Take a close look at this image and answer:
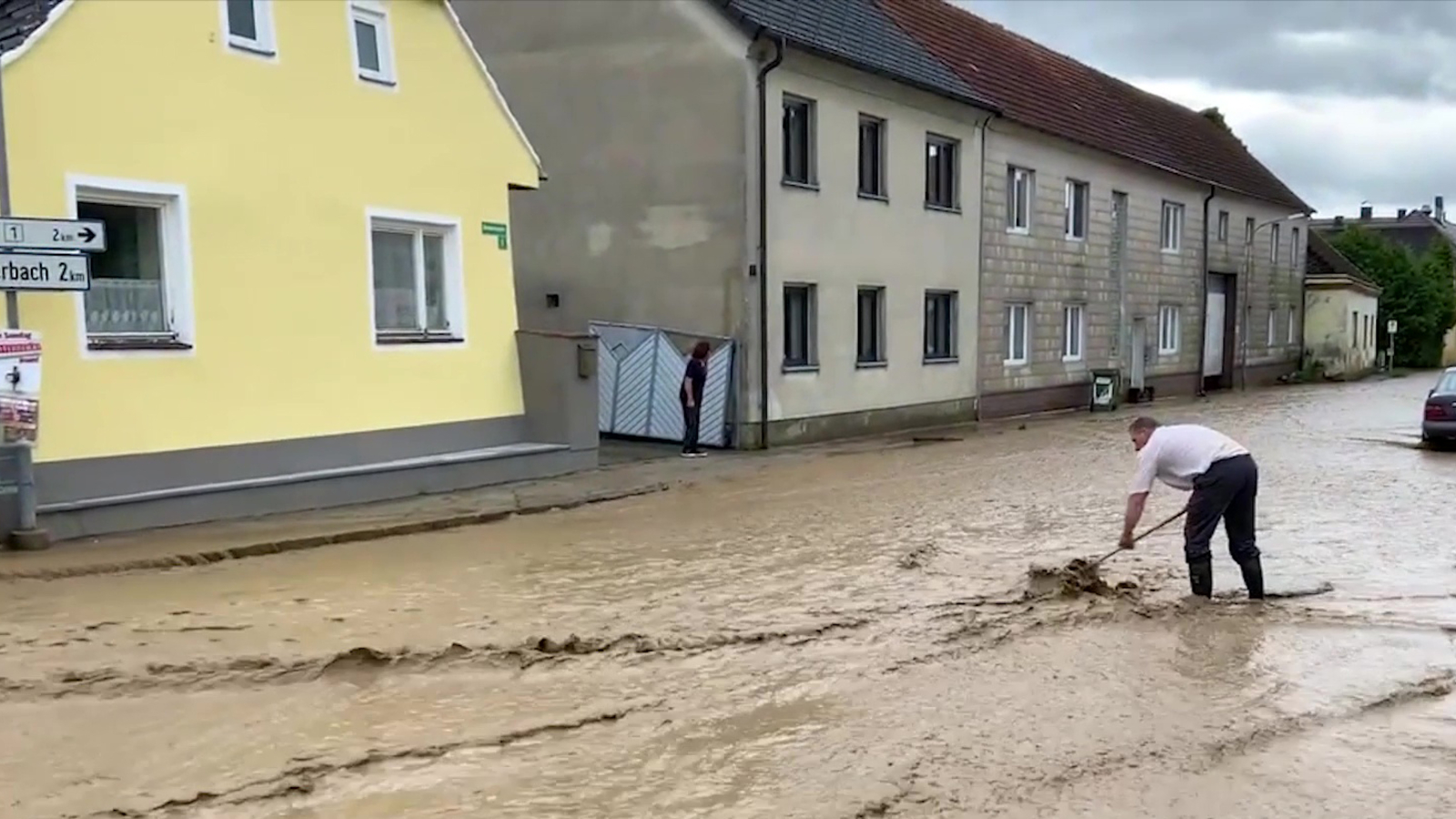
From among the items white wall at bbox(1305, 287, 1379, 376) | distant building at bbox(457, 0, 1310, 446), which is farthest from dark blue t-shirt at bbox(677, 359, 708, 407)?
white wall at bbox(1305, 287, 1379, 376)

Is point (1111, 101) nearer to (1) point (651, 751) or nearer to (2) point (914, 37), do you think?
(2) point (914, 37)

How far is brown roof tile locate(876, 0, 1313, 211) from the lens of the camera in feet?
87.7

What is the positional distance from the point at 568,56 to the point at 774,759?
1685cm

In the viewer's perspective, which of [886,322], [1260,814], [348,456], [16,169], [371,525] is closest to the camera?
[1260,814]

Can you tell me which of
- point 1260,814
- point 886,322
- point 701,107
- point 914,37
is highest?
→ point 914,37

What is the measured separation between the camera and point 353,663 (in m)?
7.04

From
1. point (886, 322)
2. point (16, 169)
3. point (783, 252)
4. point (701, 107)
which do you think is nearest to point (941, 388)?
point (886, 322)

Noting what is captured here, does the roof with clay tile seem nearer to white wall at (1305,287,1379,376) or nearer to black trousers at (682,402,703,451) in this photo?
white wall at (1305,287,1379,376)

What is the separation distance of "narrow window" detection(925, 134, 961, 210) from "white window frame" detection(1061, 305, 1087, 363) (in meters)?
6.05

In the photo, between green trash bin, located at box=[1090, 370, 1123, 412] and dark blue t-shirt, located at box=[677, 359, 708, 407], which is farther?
green trash bin, located at box=[1090, 370, 1123, 412]

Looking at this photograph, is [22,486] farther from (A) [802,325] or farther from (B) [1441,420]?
(B) [1441,420]

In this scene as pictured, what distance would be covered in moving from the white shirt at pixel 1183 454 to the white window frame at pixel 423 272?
27.5 ft

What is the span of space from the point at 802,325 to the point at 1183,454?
12.1 m

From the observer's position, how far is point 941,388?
24.4m
